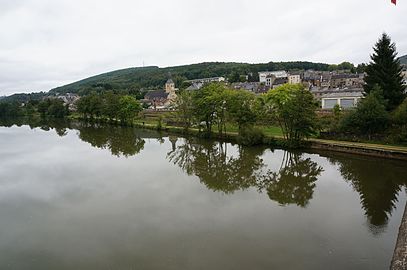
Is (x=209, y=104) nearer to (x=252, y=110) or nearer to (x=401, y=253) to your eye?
(x=252, y=110)

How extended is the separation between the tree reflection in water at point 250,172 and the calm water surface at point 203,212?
0.07 m

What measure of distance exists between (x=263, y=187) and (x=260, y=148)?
1023 cm

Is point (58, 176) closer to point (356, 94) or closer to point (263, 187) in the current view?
point (263, 187)

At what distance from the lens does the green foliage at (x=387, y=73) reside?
2636 cm

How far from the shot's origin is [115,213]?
13.2m

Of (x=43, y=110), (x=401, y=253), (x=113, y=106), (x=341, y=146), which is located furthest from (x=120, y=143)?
(x=43, y=110)

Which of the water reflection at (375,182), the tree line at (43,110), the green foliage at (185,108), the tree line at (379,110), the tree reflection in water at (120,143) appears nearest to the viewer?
the water reflection at (375,182)

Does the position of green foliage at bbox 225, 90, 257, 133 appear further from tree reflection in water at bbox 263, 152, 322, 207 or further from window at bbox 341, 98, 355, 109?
window at bbox 341, 98, 355, 109

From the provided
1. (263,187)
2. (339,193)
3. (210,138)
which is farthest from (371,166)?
(210,138)

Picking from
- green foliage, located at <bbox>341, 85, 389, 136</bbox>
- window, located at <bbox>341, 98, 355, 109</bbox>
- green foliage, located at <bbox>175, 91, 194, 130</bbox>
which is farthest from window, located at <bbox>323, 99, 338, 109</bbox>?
green foliage, located at <bbox>175, 91, 194, 130</bbox>

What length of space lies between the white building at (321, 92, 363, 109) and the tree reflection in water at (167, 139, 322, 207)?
52.7 feet

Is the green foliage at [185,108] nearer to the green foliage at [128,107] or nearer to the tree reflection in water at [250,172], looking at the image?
the tree reflection in water at [250,172]

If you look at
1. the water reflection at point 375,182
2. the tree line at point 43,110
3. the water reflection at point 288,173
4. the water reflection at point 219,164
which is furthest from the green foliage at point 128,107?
the water reflection at point 375,182

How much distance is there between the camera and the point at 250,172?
1952cm
